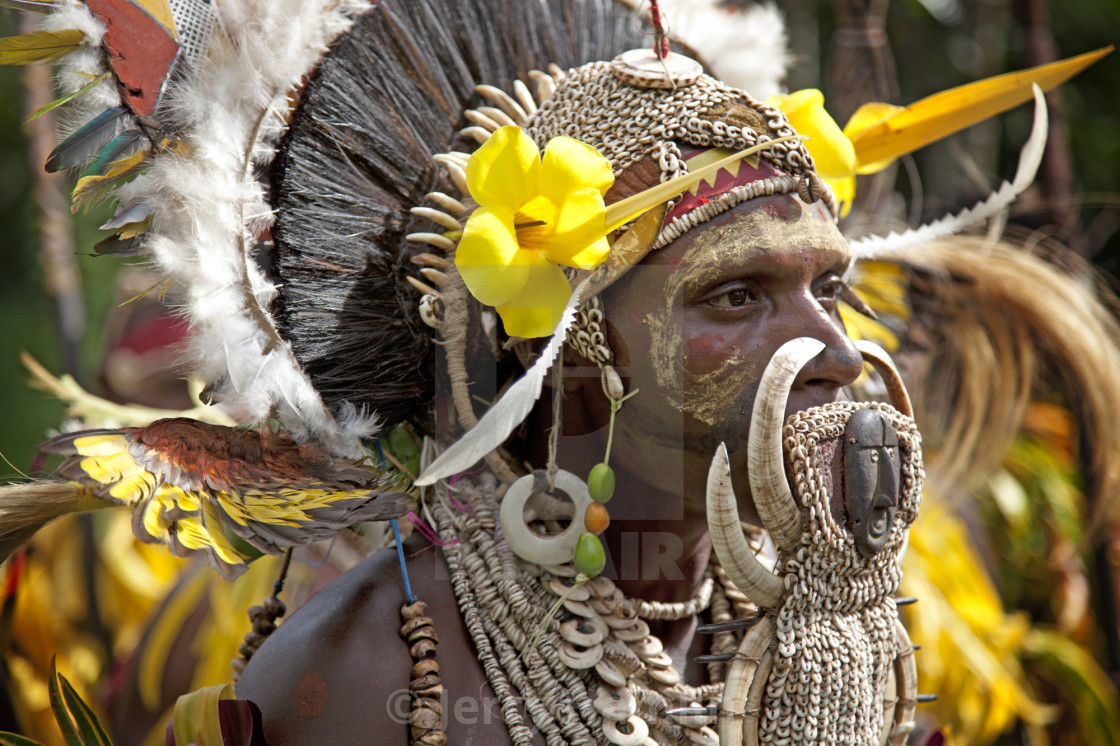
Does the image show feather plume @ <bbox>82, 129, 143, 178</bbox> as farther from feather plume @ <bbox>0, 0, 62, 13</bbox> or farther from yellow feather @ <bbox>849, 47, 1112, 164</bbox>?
yellow feather @ <bbox>849, 47, 1112, 164</bbox>

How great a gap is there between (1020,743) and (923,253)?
258 centimetres

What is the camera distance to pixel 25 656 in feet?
11.8

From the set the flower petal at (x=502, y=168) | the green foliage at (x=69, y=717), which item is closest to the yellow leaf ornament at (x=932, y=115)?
the flower petal at (x=502, y=168)

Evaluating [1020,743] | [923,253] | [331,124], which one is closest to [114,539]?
[331,124]

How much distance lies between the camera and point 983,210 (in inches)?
83.7

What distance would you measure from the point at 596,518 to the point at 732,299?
0.45 metres

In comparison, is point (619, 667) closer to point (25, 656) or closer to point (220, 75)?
point (220, 75)

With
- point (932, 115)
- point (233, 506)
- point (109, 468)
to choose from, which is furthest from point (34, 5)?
point (932, 115)

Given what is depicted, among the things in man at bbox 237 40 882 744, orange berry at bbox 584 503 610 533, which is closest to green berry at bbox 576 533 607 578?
orange berry at bbox 584 503 610 533

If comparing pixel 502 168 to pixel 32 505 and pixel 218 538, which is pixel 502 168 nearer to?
pixel 218 538

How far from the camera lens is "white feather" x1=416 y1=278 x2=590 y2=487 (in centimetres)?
161

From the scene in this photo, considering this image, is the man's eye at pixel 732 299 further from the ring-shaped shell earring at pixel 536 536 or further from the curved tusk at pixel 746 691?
the curved tusk at pixel 746 691

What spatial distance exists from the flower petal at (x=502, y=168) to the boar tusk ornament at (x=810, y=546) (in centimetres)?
50

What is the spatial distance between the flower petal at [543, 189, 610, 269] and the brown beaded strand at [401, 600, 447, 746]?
Result: 662 mm
